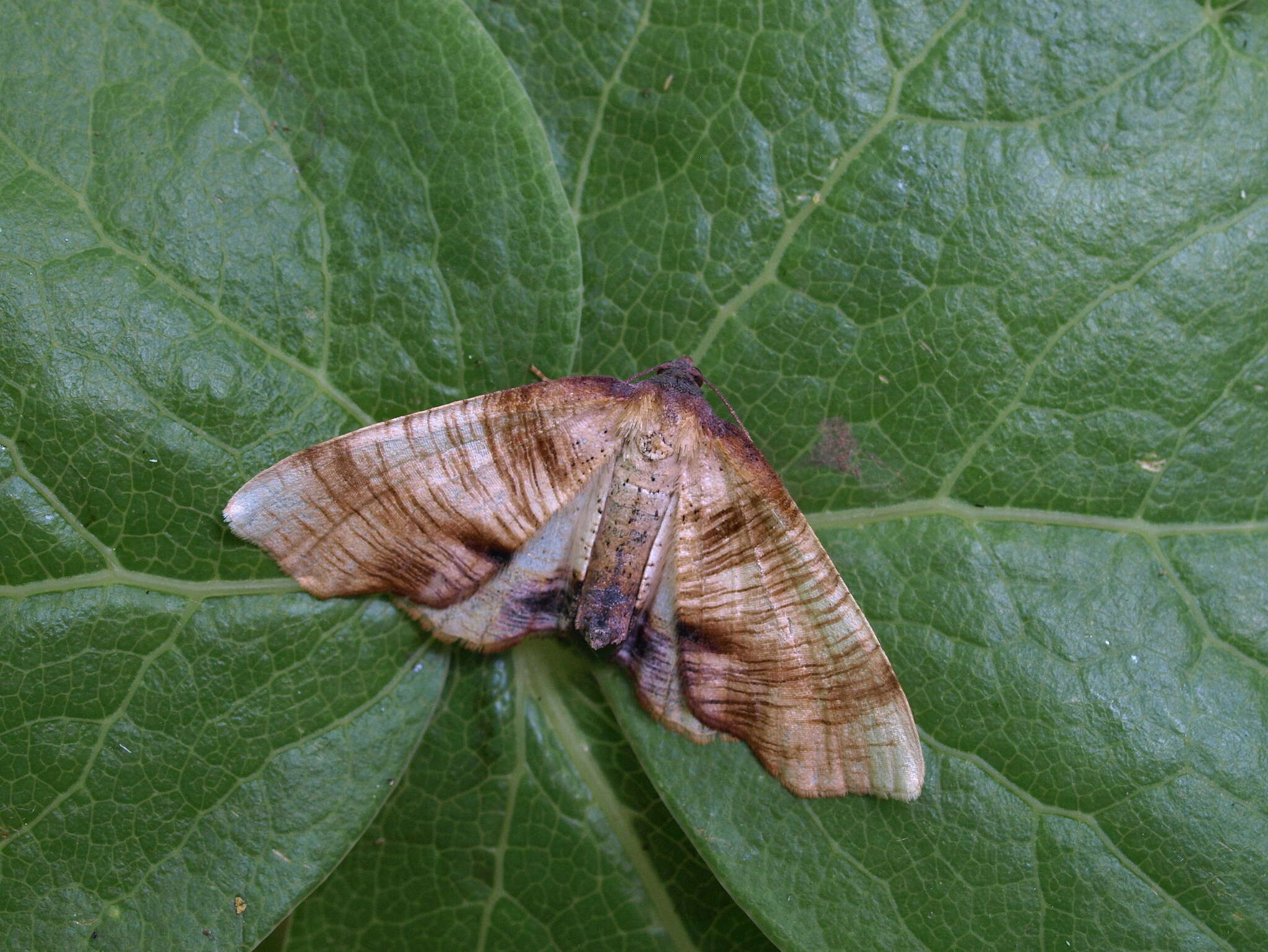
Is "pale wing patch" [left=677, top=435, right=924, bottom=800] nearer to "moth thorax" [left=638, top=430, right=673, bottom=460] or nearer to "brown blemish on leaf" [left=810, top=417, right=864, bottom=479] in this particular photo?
"moth thorax" [left=638, top=430, right=673, bottom=460]

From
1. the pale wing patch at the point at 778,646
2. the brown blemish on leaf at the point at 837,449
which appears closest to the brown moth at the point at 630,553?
the pale wing patch at the point at 778,646

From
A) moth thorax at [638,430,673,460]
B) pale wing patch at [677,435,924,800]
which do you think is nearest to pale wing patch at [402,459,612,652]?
moth thorax at [638,430,673,460]

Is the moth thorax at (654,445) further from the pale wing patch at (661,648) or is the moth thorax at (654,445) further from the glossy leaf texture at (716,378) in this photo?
the glossy leaf texture at (716,378)

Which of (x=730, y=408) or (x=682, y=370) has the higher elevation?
(x=682, y=370)

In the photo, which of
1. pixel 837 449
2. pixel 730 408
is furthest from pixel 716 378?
pixel 837 449

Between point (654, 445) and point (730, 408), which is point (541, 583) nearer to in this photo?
point (654, 445)

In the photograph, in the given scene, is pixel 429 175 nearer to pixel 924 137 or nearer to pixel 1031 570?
pixel 924 137
